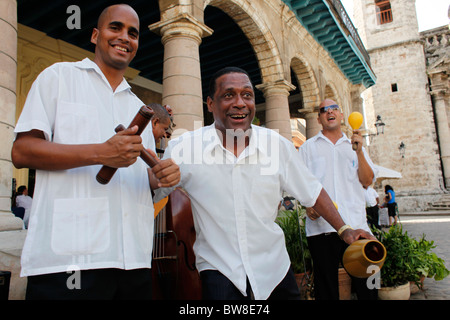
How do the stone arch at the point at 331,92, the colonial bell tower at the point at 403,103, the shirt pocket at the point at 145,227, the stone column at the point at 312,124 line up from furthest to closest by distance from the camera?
1. the colonial bell tower at the point at 403,103
2. the stone arch at the point at 331,92
3. the stone column at the point at 312,124
4. the shirt pocket at the point at 145,227

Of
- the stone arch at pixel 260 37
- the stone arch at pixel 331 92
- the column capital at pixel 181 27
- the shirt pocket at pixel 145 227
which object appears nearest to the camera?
the shirt pocket at pixel 145 227

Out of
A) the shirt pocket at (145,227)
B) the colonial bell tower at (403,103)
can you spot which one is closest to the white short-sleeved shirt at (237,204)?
the shirt pocket at (145,227)

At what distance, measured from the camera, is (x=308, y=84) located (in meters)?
11.2

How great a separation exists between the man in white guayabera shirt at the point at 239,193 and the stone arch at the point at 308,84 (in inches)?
384

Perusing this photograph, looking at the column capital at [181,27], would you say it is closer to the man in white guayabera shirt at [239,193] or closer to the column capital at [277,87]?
the column capital at [277,87]

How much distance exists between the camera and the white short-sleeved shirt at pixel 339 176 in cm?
307

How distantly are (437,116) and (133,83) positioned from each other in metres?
22.6

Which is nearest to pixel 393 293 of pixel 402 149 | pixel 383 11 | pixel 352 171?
pixel 352 171

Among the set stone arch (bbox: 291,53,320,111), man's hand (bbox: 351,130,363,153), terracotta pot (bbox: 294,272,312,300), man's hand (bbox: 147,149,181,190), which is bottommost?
terracotta pot (bbox: 294,272,312,300)

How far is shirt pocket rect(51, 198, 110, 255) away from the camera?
45.7 inches

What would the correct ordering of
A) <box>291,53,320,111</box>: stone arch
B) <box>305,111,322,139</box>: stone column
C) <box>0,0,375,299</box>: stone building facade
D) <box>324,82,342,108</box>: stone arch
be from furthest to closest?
<box>324,82,342,108</box>: stone arch, <box>305,111,322,139</box>: stone column, <box>291,53,320,111</box>: stone arch, <box>0,0,375,299</box>: stone building facade

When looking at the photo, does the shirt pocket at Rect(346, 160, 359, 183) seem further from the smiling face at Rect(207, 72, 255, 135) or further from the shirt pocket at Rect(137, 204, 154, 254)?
the shirt pocket at Rect(137, 204, 154, 254)

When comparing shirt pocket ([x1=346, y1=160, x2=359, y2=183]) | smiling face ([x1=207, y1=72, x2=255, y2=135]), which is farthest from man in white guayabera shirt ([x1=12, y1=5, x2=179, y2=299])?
shirt pocket ([x1=346, y1=160, x2=359, y2=183])

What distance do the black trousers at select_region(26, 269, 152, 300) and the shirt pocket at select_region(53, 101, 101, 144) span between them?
0.50 metres
